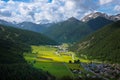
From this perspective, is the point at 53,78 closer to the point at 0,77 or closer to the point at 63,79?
the point at 63,79

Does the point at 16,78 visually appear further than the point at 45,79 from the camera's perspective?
No

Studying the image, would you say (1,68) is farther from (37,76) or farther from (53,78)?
(53,78)

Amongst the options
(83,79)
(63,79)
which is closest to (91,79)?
(83,79)

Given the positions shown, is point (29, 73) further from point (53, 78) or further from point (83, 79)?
point (83, 79)

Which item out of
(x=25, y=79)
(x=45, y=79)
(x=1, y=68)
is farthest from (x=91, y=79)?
(x=1, y=68)

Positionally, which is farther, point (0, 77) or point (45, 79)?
point (45, 79)

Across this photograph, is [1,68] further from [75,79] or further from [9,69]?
[75,79]

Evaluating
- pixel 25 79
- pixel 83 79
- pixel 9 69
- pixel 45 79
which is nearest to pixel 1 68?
pixel 9 69

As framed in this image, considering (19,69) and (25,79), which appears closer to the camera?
(25,79)
